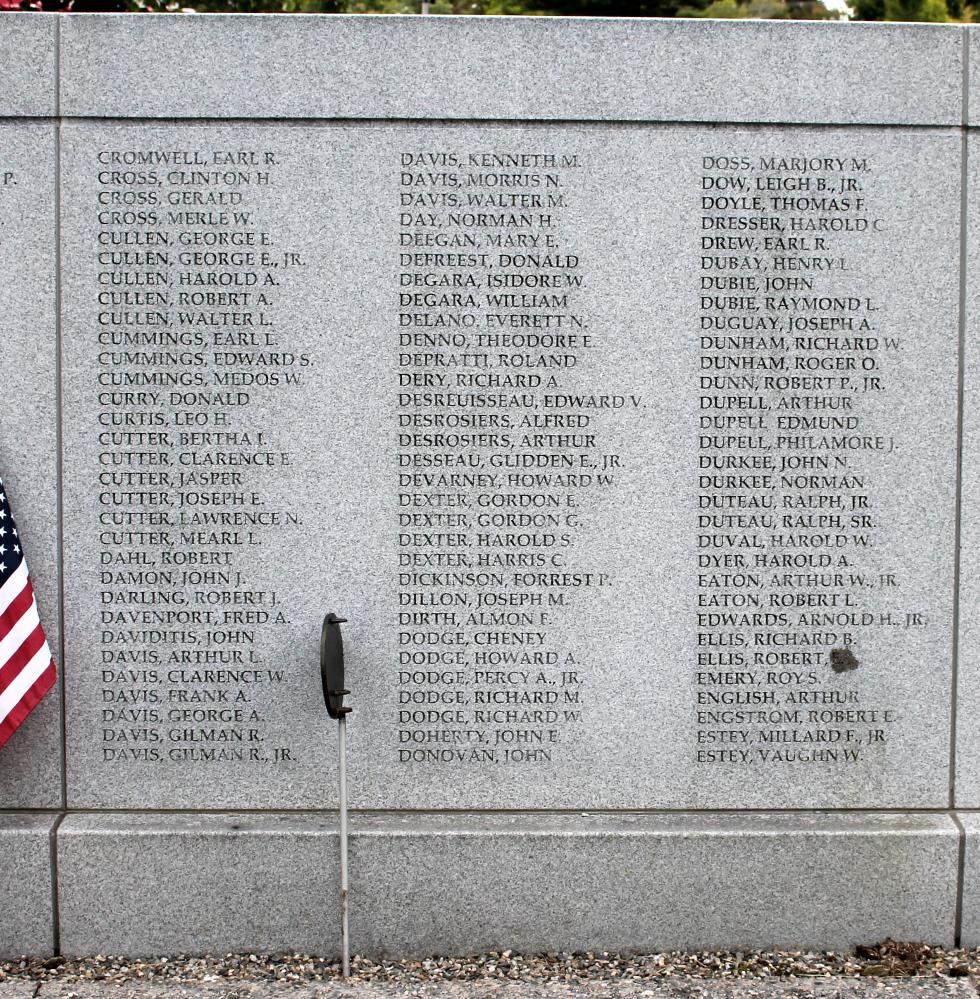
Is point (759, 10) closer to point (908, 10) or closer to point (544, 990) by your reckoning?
point (908, 10)

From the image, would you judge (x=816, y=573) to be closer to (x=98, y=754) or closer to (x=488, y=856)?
(x=488, y=856)

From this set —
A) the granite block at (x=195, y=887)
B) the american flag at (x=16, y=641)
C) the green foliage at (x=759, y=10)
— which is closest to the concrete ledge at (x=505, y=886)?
the granite block at (x=195, y=887)

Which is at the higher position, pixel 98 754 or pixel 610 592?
pixel 610 592

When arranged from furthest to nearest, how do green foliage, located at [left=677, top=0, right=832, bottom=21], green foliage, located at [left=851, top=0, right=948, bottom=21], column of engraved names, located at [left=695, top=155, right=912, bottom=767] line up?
green foliage, located at [left=677, top=0, right=832, bottom=21] < green foliage, located at [left=851, top=0, right=948, bottom=21] < column of engraved names, located at [left=695, top=155, right=912, bottom=767]

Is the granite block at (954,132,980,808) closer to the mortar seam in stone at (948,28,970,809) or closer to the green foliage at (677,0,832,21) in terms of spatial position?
the mortar seam in stone at (948,28,970,809)

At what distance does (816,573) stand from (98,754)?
3.28 meters

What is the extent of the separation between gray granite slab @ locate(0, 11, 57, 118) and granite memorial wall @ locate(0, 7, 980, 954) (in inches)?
0.9

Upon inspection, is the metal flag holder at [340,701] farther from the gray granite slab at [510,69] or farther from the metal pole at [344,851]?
the gray granite slab at [510,69]

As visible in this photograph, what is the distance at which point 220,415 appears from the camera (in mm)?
4602

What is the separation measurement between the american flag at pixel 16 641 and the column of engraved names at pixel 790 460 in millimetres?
2882

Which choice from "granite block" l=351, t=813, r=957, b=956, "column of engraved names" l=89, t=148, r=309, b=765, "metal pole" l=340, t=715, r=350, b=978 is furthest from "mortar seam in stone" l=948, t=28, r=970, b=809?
"column of engraved names" l=89, t=148, r=309, b=765

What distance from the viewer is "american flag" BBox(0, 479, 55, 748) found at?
4449mm

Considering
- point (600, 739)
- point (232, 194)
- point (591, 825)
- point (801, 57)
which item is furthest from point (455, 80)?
point (591, 825)

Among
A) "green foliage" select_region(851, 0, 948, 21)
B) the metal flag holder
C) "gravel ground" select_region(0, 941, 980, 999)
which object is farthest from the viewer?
"green foliage" select_region(851, 0, 948, 21)
